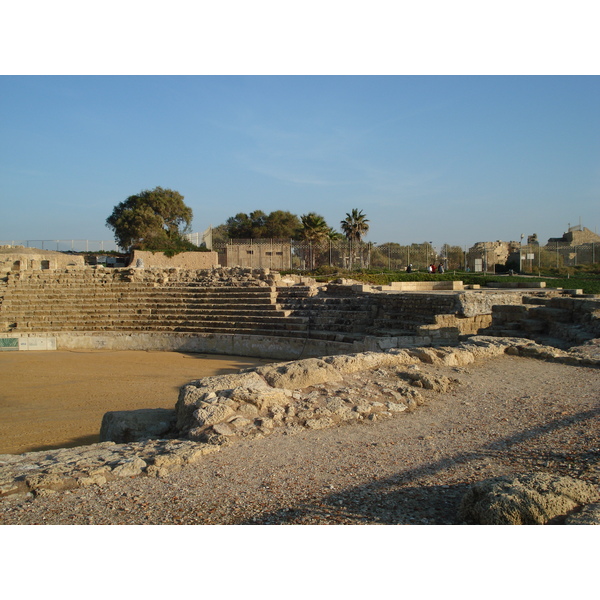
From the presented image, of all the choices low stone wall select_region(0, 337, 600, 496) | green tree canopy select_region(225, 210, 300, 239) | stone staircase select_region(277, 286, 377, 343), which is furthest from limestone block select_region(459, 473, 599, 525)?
green tree canopy select_region(225, 210, 300, 239)

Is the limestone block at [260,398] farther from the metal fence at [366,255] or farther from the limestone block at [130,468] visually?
the metal fence at [366,255]

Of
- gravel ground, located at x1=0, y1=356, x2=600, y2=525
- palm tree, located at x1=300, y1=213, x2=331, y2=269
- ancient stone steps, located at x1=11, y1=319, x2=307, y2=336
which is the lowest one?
ancient stone steps, located at x1=11, y1=319, x2=307, y2=336

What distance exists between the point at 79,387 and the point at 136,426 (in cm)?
560

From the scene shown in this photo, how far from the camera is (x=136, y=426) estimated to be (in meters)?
5.27

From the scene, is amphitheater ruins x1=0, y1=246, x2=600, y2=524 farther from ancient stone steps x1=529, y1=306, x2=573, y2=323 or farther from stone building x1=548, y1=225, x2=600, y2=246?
stone building x1=548, y1=225, x2=600, y2=246

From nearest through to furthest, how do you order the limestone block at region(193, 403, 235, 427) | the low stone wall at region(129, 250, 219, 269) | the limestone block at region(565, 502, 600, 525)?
the limestone block at region(565, 502, 600, 525) < the limestone block at region(193, 403, 235, 427) < the low stone wall at region(129, 250, 219, 269)

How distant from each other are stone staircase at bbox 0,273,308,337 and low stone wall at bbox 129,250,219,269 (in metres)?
7.05

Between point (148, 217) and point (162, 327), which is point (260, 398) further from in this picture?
point (148, 217)

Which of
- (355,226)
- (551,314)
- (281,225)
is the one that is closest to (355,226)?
(355,226)

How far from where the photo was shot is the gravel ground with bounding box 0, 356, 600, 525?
285 cm

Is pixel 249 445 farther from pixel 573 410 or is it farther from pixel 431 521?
pixel 573 410

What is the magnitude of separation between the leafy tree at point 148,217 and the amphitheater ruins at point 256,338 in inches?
592

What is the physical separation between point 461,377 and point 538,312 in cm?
493

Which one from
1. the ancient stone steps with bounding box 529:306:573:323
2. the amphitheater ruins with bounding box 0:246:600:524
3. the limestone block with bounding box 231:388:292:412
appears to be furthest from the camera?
the ancient stone steps with bounding box 529:306:573:323
